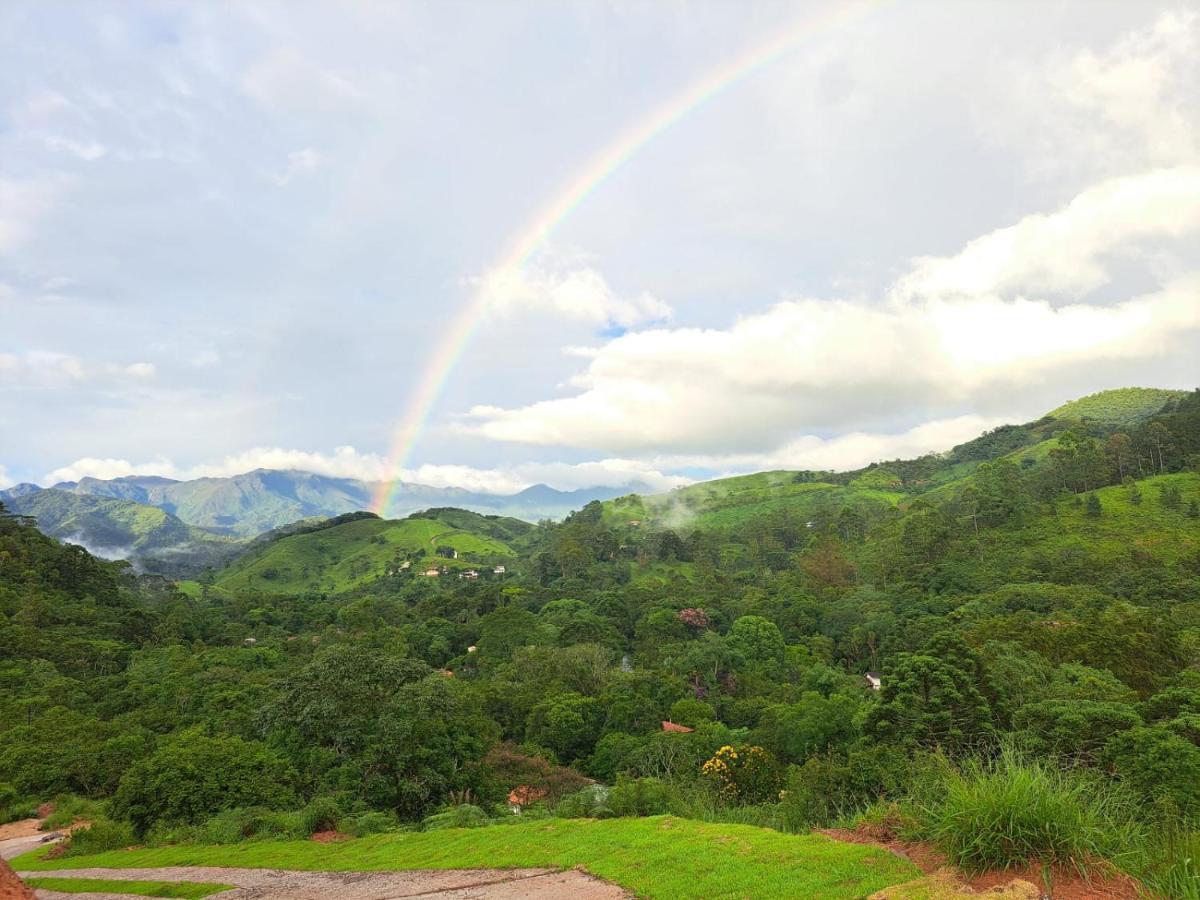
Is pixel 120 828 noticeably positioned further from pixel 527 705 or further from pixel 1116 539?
pixel 1116 539

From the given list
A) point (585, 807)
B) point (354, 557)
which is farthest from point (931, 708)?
point (354, 557)

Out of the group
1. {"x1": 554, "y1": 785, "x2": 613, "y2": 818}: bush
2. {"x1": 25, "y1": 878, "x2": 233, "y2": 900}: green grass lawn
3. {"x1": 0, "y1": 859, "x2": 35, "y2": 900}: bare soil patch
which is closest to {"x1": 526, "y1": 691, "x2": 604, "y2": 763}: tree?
{"x1": 554, "y1": 785, "x2": 613, "y2": 818}: bush

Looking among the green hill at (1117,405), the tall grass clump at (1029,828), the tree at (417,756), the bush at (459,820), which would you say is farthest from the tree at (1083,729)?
the green hill at (1117,405)

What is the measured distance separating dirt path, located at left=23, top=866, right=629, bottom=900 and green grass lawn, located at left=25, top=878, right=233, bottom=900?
29 centimetres

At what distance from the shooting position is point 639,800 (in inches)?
813

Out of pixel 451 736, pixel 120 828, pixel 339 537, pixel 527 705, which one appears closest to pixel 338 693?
pixel 451 736

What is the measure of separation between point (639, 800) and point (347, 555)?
537 ft

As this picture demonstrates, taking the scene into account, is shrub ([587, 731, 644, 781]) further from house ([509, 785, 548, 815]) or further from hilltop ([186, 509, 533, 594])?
hilltop ([186, 509, 533, 594])

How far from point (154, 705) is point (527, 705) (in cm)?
2647

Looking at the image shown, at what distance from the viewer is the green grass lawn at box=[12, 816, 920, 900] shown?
1041cm

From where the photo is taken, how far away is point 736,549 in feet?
404

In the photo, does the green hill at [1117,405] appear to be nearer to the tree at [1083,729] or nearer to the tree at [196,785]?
the tree at [1083,729]

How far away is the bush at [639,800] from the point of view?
20.5 m

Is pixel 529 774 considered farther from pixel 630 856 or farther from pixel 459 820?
pixel 630 856
